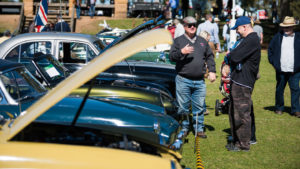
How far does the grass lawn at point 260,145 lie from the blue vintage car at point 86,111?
109cm

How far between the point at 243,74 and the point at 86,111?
8.63ft

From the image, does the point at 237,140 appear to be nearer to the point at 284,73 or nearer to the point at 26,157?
the point at 284,73

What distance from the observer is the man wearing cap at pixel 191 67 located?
6.61 m

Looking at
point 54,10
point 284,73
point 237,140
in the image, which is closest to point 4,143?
point 237,140

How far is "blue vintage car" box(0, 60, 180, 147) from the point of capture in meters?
4.39

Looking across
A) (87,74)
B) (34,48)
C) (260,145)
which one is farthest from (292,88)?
(87,74)

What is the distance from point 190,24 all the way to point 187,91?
1125mm

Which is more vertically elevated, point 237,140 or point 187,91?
point 187,91

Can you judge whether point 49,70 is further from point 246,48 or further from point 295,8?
point 295,8

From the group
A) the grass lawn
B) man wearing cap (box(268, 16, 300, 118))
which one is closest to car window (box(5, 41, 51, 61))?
the grass lawn

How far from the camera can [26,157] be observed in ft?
7.65

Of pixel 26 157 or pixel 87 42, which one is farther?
pixel 87 42

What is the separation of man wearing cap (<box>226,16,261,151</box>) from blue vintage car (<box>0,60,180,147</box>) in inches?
A: 56.8

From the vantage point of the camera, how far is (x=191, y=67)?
6621 mm
